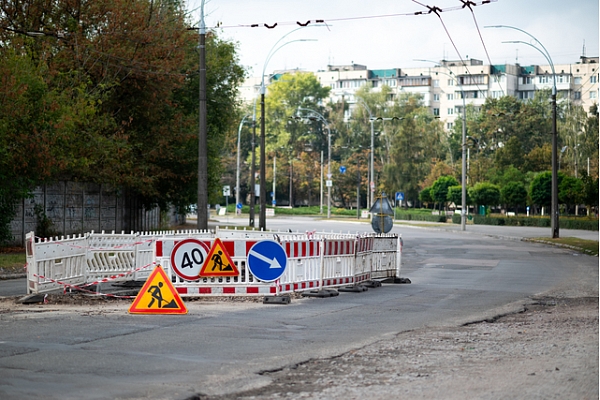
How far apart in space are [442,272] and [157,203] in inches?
939

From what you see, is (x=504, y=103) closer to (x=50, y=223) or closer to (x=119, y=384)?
(x=50, y=223)

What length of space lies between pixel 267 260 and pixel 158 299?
3141 mm

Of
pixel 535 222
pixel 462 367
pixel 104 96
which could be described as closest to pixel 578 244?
pixel 104 96

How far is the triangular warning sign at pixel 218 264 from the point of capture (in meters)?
17.1

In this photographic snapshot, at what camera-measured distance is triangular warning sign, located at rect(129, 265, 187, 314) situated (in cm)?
1466

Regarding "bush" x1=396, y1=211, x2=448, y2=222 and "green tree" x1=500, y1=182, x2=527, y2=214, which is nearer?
"green tree" x1=500, y1=182, x2=527, y2=214

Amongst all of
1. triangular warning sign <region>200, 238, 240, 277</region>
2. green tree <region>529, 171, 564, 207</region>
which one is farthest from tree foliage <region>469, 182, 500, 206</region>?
triangular warning sign <region>200, 238, 240, 277</region>

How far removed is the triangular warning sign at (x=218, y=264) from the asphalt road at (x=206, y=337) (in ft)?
2.12

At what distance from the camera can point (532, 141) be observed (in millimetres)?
119250

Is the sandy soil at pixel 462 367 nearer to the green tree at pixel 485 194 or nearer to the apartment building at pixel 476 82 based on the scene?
the green tree at pixel 485 194

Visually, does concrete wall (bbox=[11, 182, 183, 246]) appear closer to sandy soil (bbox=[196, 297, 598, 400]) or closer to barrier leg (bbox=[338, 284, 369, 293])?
barrier leg (bbox=[338, 284, 369, 293])

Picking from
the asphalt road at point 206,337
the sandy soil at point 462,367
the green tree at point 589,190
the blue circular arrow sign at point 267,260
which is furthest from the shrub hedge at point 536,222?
the sandy soil at point 462,367

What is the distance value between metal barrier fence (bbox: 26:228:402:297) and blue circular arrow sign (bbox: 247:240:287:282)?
0.42 ft

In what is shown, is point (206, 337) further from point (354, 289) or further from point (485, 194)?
point (485, 194)
